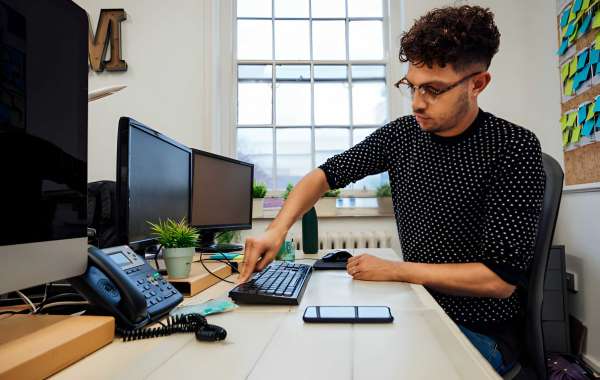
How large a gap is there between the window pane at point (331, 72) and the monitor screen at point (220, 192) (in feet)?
4.08

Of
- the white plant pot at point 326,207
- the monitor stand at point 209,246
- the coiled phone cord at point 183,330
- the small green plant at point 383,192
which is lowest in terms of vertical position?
the coiled phone cord at point 183,330

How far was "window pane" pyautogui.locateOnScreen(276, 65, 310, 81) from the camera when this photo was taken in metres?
2.89

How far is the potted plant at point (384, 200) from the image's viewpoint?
2.62 metres

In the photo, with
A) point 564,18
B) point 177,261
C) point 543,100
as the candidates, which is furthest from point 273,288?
point 543,100

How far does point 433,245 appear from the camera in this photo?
3.63ft

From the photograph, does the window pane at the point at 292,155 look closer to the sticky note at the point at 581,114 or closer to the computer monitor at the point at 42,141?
the sticky note at the point at 581,114

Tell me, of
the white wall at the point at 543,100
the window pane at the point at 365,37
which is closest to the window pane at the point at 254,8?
the window pane at the point at 365,37

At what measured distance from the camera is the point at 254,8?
2.93m

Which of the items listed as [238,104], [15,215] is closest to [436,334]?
[15,215]

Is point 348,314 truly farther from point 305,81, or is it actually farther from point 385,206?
point 305,81

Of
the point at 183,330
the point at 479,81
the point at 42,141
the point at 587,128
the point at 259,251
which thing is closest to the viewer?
the point at 42,141

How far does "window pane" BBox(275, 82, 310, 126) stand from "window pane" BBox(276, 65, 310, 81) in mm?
43

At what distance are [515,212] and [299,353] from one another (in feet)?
2.18

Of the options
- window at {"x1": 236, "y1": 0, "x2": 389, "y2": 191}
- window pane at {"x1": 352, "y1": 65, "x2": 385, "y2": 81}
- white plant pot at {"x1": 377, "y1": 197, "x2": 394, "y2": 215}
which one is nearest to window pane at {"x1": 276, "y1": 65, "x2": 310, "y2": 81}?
window at {"x1": 236, "y1": 0, "x2": 389, "y2": 191}
